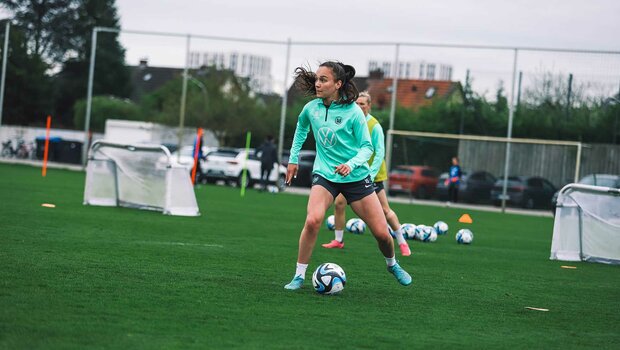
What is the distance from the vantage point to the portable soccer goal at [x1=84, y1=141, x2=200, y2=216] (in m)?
17.3

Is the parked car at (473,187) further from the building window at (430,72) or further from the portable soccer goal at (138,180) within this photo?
the portable soccer goal at (138,180)

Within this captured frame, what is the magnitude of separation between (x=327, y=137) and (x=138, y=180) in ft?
34.0

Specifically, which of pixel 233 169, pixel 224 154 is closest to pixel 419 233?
pixel 233 169

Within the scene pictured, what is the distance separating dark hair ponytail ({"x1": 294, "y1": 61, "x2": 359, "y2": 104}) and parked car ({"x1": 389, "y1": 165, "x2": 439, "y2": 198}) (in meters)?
25.1

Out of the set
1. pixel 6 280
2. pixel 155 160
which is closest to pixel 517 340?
pixel 6 280

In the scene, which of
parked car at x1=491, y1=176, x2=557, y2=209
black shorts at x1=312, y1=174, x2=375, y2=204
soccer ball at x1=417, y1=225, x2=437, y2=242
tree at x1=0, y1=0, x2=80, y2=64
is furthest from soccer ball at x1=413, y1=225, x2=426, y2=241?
tree at x1=0, y1=0, x2=80, y2=64

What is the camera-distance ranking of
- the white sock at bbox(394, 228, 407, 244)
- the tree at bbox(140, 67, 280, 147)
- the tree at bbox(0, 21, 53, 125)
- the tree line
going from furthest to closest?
1. the tree at bbox(0, 21, 53, 125)
2. the tree at bbox(140, 67, 280, 147)
3. the tree line
4. the white sock at bbox(394, 228, 407, 244)

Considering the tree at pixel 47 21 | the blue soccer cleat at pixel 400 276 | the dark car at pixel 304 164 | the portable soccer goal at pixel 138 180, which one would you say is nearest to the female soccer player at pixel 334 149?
the blue soccer cleat at pixel 400 276

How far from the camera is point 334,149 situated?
8188 mm

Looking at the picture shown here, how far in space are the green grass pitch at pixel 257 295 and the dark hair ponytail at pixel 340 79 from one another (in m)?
1.73

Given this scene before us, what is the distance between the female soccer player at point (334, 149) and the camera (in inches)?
320

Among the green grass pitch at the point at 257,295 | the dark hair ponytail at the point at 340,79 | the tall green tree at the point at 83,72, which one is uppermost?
the tall green tree at the point at 83,72

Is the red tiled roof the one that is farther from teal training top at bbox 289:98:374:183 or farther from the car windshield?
teal training top at bbox 289:98:374:183

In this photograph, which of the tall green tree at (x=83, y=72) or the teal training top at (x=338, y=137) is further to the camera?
the tall green tree at (x=83, y=72)
